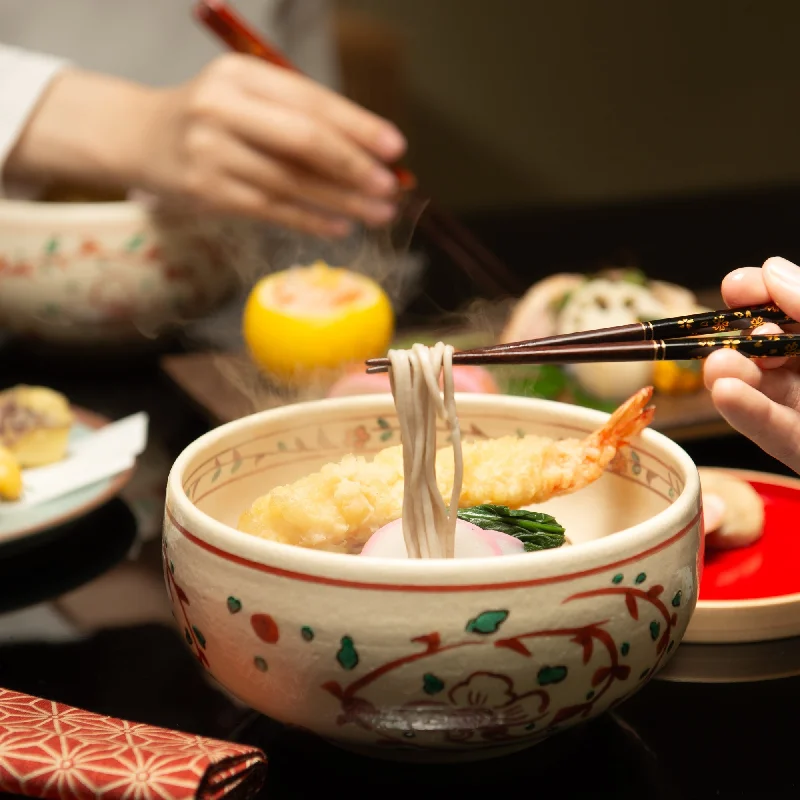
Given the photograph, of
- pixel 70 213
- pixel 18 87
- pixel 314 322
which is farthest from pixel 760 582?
pixel 18 87

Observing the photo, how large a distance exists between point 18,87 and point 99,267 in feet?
1.04

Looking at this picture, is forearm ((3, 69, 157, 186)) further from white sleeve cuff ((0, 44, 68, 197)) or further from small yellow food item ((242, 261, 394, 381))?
small yellow food item ((242, 261, 394, 381))

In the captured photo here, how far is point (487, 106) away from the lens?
331 cm

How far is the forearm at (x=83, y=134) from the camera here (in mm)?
1437

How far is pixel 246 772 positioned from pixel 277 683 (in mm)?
44

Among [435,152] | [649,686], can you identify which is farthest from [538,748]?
[435,152]

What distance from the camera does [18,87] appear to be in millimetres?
1467

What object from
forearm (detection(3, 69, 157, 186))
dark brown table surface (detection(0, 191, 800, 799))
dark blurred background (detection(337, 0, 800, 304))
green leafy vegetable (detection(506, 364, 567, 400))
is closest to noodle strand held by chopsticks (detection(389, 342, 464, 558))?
dark brown table surface (detection(0, 191, 800, 799))

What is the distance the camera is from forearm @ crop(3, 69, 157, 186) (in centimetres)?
144

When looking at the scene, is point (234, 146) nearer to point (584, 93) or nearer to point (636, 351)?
point (636, 351)

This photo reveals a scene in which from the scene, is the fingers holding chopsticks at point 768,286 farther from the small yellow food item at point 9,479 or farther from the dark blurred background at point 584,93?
the dark blurred background at point 584,93

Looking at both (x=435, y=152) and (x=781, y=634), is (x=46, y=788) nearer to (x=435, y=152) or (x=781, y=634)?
(x=781, y=634)

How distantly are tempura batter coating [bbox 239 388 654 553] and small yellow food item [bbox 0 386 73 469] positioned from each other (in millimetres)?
467

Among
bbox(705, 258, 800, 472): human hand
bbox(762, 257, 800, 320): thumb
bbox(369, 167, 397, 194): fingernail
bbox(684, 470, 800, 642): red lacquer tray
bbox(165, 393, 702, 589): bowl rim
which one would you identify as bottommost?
bbox(684, 470, 800, 642): red lacquer tray
